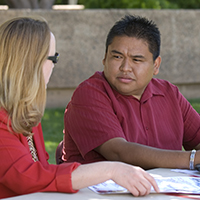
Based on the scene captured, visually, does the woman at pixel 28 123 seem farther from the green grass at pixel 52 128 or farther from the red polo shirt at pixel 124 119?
the green grass at pixel 52 128

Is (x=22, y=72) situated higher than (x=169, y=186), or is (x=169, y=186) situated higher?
(x=22, y=72)

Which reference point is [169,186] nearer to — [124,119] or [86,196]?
[86,196]

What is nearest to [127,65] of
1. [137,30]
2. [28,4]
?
[137,30]

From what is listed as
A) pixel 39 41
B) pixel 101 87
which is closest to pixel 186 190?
pixel 39 41

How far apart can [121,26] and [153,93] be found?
53cm

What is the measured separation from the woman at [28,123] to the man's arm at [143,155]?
625 millimetres

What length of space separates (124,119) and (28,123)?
3.38ft

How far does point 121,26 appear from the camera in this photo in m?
2.97

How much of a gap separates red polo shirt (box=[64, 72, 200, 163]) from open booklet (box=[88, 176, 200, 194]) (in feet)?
2.12

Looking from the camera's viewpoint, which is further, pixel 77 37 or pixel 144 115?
pixel 77 37

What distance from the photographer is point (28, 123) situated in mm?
1928

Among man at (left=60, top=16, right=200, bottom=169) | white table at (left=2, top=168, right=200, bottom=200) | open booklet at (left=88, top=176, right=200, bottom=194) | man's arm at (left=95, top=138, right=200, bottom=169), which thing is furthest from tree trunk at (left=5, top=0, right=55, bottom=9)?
white table at (left=2, top=168, right=200, bottom=200)

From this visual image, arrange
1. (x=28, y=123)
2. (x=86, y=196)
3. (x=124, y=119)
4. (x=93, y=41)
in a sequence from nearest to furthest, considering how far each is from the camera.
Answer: (x=86, y=196), (x=28, y=123), (x=124, y=119), (x=93, y=41)

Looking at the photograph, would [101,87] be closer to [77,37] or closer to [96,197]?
[96,197]
